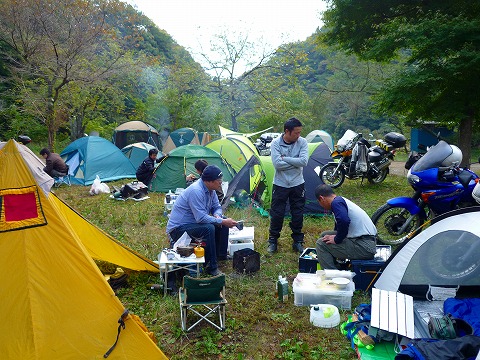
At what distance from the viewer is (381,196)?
8266mm

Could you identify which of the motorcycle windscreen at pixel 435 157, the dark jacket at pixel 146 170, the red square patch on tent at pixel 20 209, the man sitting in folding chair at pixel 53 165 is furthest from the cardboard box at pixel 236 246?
the man sitting in folding chair at pixel 53 165

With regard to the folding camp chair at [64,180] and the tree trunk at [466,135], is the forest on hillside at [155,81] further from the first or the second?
the folding camp chair at [64,180]

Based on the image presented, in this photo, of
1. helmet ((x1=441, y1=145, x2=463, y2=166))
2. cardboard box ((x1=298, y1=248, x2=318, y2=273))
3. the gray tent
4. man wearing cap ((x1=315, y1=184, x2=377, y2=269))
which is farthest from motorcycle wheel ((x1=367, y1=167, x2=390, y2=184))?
the gray tent

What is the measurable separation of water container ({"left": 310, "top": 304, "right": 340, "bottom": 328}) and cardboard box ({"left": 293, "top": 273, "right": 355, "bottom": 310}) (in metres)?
0.21

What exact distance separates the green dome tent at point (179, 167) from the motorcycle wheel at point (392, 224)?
4730mm

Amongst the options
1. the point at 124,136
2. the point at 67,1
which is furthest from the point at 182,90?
the point at 67,1

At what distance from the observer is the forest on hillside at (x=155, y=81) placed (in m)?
12.0

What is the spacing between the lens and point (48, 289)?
2.77 metres

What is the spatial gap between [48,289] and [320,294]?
2321 mm

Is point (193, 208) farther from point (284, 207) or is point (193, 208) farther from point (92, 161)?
point (92, 161)

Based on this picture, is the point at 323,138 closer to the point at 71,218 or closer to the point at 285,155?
the point at 285,155

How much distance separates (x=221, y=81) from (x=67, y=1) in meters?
11.1

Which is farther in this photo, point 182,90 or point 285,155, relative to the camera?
point 182,90

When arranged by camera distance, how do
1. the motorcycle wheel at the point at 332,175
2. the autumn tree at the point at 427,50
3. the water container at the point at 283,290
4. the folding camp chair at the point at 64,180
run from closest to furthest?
1. the water container at the point at 283,290
2. the autumn tree at the point at 427,50
3. the motorcycle wheel at the point at 332,175
4. the folding camp chair at the point at 64,180
